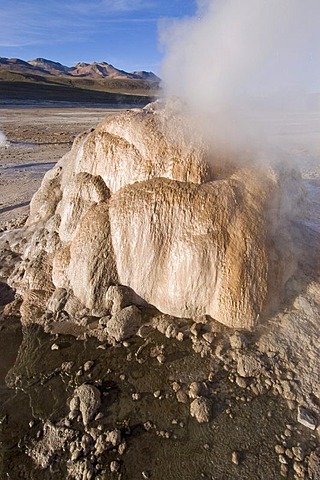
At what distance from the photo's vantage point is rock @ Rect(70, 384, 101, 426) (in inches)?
138

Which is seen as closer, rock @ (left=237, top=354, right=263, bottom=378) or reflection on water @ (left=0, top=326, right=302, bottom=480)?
reflection on water @ (left=0, top=326, right=302, bottom=480)

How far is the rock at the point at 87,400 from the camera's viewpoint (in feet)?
11.5

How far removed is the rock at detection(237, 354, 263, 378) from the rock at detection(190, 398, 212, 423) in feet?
1.82

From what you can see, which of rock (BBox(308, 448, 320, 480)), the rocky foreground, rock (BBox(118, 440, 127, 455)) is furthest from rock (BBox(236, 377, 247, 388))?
rock (BBox(118, 440, 127, 455))

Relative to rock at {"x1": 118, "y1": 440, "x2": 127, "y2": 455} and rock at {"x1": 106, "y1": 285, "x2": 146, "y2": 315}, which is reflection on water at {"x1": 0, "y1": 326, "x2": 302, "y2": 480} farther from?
rock at {"x1": 106, "y1": 285, "x2": 146, "y2": 315}

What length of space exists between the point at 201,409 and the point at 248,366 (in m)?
0.77

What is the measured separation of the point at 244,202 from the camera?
448cm

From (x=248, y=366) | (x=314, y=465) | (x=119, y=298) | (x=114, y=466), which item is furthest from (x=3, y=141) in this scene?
(x=314, y=465)

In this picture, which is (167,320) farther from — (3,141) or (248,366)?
(3,141)

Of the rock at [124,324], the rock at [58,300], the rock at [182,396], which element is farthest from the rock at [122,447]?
the rock at [58,300]

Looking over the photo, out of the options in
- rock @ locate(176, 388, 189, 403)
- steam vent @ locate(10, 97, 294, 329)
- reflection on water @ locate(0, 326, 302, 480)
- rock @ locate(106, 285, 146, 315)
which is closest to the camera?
reflection on water @ locate(0, 326, 302, 480)

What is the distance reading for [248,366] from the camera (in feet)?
12.9

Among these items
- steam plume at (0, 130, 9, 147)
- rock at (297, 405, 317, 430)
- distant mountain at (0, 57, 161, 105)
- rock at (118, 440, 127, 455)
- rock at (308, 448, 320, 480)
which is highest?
rock at (297, 405, 317, 430)

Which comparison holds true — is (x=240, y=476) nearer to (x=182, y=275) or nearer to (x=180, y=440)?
(x=180, y=440)
